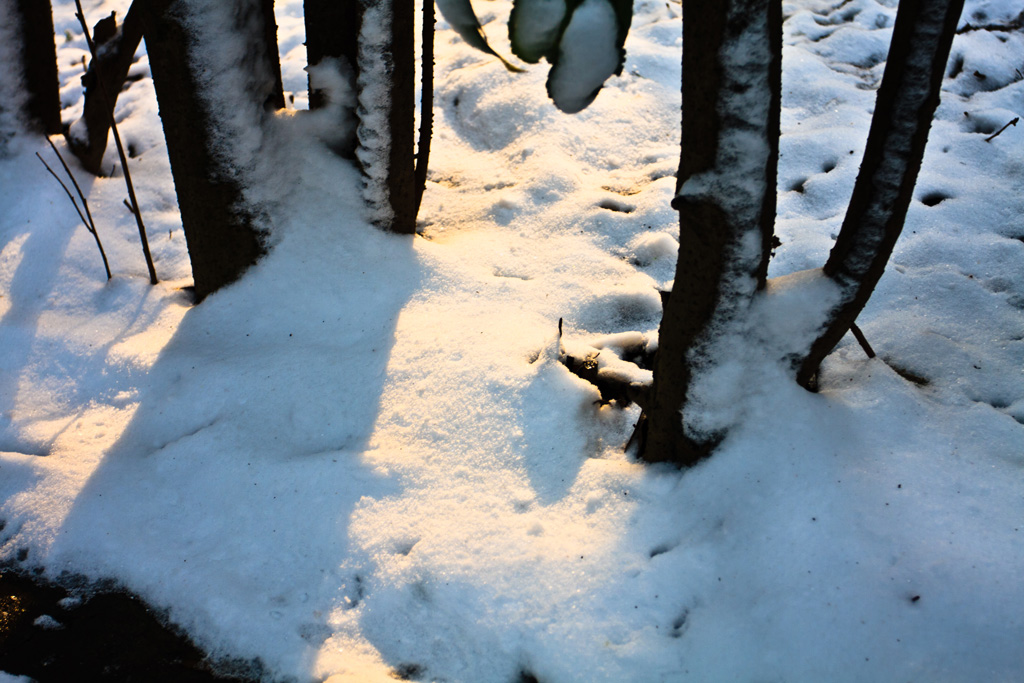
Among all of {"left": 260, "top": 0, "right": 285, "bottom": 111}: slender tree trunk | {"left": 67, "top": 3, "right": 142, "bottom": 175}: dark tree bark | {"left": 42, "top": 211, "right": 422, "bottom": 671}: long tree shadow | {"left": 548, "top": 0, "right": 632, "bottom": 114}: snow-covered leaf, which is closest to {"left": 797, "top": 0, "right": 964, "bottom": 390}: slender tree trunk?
{"left": 548, "top": 0, "right": 632, "bottom": 114}: snow-covered leaf

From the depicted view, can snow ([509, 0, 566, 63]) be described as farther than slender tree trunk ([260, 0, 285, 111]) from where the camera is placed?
No

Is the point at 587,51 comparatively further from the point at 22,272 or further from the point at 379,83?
the point at 22,272

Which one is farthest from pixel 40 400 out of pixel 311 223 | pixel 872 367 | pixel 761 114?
pixel 872 367

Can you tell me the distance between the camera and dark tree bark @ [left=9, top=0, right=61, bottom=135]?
257 cm

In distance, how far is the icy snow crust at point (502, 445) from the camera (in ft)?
4.38

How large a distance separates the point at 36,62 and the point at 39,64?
0.01 meters

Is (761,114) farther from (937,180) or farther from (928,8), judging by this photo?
(937,180)

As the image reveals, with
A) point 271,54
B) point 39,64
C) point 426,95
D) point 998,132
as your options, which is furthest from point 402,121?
point 998,132

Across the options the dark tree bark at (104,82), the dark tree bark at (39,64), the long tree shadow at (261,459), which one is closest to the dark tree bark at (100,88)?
the dark tree bark at (104,82)

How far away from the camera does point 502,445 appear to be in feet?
5.53

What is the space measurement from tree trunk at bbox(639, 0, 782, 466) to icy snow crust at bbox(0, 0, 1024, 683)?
132mm

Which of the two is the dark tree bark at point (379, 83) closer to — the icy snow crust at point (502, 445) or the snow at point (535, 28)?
the icy snow crust at point (502, 445)

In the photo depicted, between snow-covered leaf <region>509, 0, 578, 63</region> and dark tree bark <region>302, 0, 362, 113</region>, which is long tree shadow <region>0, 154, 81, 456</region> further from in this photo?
snow-covered leaf <region>509, 0, 578, 63</region>

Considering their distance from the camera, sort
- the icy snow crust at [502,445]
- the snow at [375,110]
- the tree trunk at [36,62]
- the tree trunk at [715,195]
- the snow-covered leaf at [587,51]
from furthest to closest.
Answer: the tree trunk at [36,62] → the snow at [375,110] → the icy snow crust at [502,445] → the tree trunk at [715,195] → the snow-covered leaf at [587,51]
